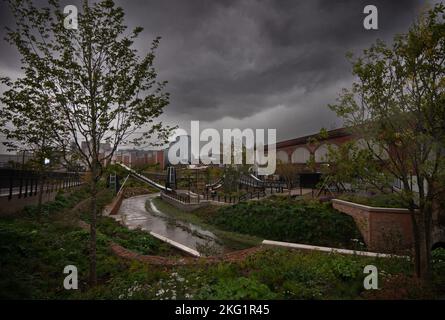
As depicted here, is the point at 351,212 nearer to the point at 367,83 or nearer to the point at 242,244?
the point at 242,244

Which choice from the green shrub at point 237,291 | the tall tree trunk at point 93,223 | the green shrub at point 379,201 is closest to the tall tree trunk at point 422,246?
the green shrub at point 237,291

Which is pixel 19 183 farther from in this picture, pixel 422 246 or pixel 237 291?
pixel 422 246

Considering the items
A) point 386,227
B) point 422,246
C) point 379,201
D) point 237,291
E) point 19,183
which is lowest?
point 386,227

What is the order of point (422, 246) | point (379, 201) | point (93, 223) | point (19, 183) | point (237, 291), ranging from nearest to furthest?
point (237, 291) < point (93, 223) < point (422, 246) < point (379, 201) < point (19, 183)

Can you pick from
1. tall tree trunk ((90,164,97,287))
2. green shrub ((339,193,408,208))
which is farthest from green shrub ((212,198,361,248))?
tall tree trunk ((90,164,97,287))

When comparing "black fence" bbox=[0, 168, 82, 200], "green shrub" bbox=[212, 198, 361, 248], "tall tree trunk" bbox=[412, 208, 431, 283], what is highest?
"black fence" bbox=[0, 168, 82, 200]

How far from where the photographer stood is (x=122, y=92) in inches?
208

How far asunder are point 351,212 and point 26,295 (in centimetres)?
1365

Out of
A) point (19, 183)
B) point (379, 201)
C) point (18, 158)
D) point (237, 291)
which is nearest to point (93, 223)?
point (237, 291)

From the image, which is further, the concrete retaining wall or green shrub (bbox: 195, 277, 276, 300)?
the concrete retaining wall

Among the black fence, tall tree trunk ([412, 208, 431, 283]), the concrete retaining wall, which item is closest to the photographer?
tall tree trunk ([412, 208, 431, 283])

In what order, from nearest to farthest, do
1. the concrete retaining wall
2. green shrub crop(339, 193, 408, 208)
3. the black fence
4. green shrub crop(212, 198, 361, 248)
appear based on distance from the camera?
1. the concrete retaining wall
2. green shrub crop(339, 193, 408, 208)
3. the black fence
4. green shrub crop(212, 198, 361, 248)

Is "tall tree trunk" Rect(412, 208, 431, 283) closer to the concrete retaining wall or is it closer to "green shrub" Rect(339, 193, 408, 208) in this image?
the concrete retaining wall
